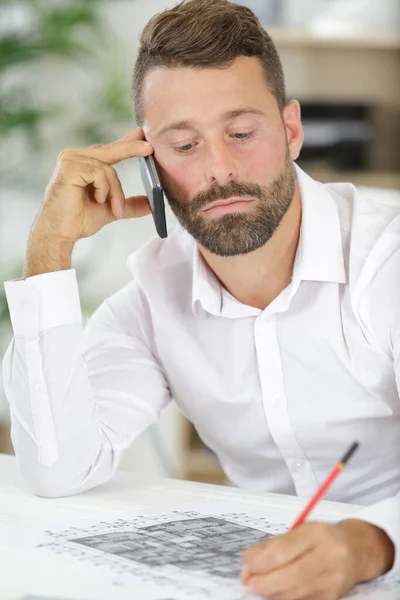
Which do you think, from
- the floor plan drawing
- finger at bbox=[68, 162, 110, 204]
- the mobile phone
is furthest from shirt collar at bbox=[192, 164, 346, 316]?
the floor plan drawing

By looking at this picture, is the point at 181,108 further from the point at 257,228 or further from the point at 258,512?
the point at 258,512

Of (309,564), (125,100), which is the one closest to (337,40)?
(125,100)

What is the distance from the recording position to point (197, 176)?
1373 mm

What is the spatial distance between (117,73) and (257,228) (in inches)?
79.8

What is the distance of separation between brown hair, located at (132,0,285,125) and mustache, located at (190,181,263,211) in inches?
7.6

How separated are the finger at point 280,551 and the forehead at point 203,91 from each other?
71 centimetres

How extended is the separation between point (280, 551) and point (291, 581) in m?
0.03

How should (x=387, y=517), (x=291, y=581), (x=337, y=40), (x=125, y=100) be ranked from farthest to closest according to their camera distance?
(x=125, y=100), (x=337, y=40), (x=387, y=517), (x=291, y=581)

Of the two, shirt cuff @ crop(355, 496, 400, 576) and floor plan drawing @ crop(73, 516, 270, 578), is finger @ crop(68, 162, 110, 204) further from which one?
shirt cuff @ crop(355, 496, 400, 576)

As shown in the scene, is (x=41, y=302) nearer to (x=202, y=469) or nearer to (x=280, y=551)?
(x=280, y=551)

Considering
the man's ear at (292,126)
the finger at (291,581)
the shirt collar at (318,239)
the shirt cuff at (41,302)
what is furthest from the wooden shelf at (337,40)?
the finger at (291,581)

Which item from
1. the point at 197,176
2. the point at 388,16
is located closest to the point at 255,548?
the point at 197,176

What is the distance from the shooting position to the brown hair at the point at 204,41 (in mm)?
1361

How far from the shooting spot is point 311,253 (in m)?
1.40
